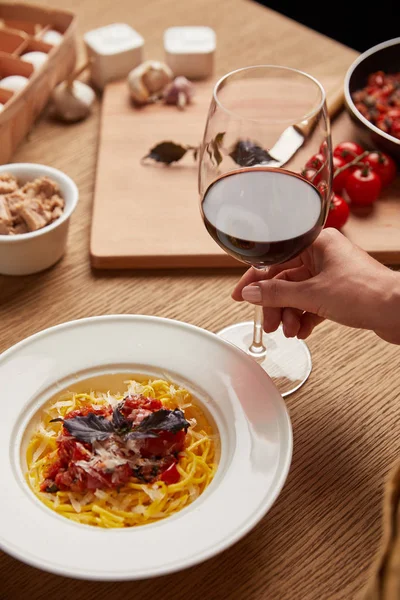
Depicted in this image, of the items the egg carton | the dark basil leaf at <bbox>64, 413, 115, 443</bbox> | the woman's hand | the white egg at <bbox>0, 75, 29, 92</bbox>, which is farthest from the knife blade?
the white egg at <bbox>0, 75, 29, 92</bbox>

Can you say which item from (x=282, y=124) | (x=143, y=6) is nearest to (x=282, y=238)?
(x=282, y=124)

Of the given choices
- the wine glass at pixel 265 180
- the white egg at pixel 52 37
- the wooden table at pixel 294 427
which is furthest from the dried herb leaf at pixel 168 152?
the wine glass at pixel 265 180

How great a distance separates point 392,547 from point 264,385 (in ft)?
1.55

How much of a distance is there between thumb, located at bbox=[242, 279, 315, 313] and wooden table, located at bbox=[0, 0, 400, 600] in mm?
204

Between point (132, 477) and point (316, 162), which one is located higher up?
point (316, 162)

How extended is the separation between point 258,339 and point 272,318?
0.16 feet

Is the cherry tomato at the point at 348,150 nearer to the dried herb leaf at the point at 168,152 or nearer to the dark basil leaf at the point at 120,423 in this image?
the dried herb leaf at the point at 168,152

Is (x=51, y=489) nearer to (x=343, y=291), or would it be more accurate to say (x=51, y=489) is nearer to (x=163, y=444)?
(x=163, y=444)

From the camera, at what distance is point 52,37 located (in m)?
2.19

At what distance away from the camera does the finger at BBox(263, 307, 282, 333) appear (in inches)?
56.5

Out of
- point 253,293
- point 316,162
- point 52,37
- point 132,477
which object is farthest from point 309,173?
point 52,37

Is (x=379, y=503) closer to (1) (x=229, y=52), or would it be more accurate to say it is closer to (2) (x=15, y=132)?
(2) (x=15, y=132)

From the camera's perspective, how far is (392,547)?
0.78 m

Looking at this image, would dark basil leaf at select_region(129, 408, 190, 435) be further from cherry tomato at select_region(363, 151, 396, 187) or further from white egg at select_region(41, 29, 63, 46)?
white egg at select_region(41, 29, 63, 46)
